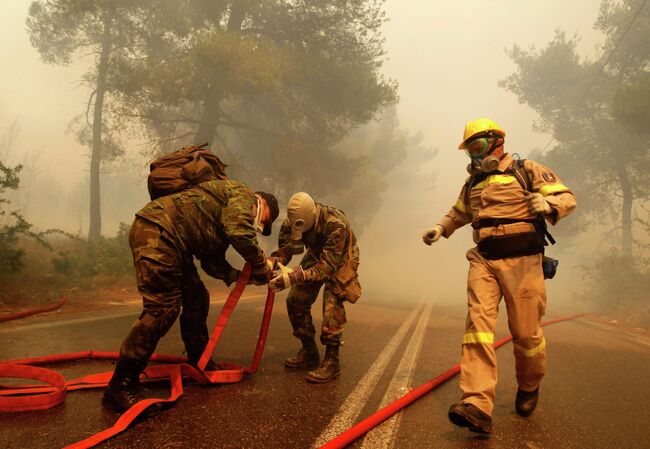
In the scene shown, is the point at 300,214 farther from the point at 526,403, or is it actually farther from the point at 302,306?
the point at 526,403

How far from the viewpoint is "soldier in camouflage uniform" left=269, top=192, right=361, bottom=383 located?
3.40 meters

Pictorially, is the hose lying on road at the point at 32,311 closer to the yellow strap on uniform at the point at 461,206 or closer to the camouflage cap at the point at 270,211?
the camouflage cap at the point at 270,211

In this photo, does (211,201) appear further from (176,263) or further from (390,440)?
(390,440)

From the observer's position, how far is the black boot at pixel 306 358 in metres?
3.70

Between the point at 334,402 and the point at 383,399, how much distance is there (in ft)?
1.34

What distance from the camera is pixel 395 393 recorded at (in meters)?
3.14

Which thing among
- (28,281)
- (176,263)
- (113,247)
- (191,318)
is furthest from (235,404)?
(113,247)

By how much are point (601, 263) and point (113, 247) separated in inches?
719

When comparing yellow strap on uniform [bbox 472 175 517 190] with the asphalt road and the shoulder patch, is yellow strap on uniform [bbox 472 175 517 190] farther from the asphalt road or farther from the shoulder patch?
the asphalt road

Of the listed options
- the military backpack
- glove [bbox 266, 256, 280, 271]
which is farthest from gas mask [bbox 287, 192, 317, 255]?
the military backpack

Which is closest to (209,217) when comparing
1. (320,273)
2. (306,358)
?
(320,273)

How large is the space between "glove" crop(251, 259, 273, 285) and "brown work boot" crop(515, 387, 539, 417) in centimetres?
211

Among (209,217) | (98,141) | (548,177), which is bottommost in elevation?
(209,217)

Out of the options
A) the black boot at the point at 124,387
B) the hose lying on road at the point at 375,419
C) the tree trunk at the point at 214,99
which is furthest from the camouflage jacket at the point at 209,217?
the tree trunk at the point at 214,99
